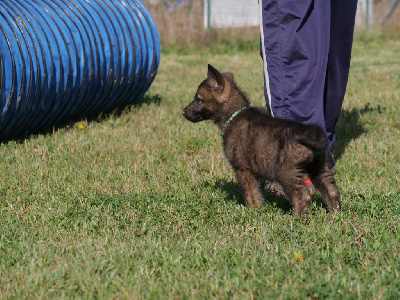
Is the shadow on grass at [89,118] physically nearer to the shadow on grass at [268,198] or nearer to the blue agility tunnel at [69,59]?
the blue agility tunnel at [69,59]

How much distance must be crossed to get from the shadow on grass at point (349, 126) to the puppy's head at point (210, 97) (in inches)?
76.6

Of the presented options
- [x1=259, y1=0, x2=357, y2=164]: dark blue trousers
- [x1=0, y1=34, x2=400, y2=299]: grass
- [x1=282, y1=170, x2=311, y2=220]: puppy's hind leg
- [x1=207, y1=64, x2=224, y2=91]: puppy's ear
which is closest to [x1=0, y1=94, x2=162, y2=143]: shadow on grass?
[x1=0, y1=34, x2=400, y2=299]: grass

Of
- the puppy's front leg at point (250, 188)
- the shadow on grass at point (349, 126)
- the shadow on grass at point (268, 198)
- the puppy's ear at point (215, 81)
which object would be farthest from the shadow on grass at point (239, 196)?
the shadow on grass at point (349, 126)

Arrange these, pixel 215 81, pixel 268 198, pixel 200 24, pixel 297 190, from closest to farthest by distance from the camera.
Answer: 1. pixel 297 190
2. pixel 215 81
3. pixel 268 198
4. pixel 200 24

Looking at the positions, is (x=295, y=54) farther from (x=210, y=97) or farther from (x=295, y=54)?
(x=210, y=97)

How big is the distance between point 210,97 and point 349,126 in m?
3.08

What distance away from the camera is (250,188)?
4863 millimetres

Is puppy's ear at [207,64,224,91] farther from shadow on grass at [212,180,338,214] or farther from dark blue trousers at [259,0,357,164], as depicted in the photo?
shadow on grass at [212,180,338,214]

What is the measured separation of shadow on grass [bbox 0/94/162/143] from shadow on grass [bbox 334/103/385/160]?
295cm

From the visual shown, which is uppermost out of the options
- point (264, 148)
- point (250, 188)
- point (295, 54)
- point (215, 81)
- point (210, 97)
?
point (295, 54)

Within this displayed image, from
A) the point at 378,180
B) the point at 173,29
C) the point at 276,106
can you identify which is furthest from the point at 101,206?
the point at 173,29

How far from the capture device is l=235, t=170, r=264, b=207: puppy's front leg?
486cm

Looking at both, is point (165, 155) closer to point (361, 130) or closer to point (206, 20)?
point (361, 130)

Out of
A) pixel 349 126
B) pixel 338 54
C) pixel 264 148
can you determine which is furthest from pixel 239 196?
pixel 349 126
